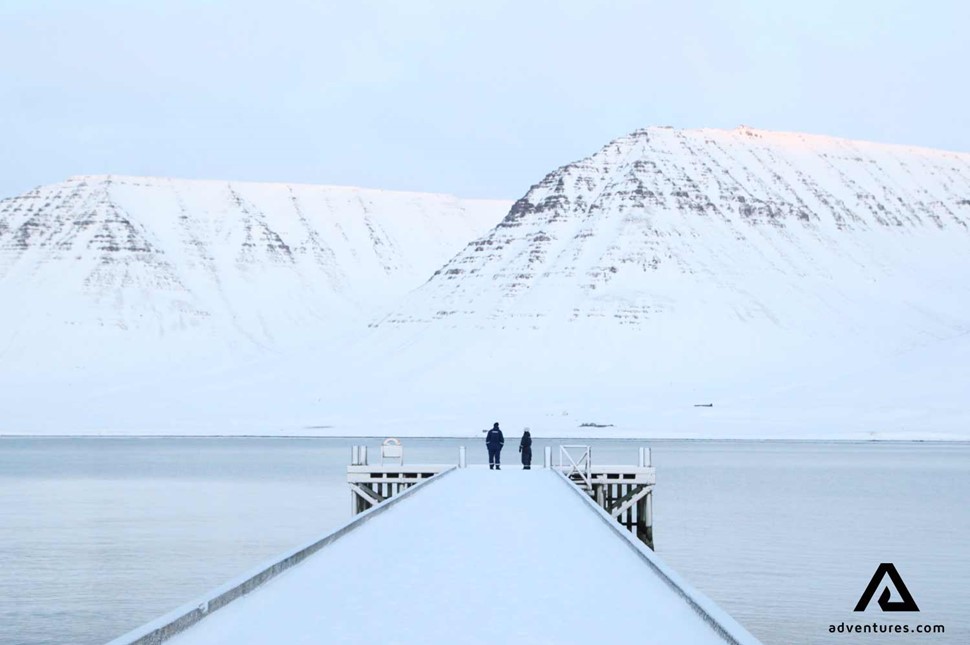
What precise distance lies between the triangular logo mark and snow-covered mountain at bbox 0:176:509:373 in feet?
443

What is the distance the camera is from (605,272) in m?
140

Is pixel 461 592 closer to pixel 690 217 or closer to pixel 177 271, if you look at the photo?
pixel 690 217

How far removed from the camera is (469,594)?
15344 mm

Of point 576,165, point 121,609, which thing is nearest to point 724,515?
point 121,609

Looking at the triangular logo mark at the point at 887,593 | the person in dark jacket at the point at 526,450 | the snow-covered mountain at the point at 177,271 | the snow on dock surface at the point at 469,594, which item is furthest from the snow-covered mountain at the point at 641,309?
the snow on dock surface at the point at 469,594

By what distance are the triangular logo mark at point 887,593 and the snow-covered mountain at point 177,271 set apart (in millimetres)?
135055

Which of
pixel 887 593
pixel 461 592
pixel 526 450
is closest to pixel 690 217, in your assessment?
pixel 526 450

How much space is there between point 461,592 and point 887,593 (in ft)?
35.1

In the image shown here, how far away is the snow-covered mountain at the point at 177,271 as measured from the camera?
6304 inches

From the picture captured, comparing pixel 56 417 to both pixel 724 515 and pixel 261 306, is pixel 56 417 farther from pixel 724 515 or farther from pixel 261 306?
pixel 724 515

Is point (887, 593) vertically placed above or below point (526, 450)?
below

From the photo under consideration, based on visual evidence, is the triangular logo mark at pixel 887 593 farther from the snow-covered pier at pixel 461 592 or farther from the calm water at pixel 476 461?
the snow-covered pier at pixel 461 592

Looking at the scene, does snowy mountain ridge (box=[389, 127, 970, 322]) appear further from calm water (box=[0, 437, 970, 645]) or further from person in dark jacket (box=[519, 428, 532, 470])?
person in dark jacket (box=[519, 428, 532, 470])

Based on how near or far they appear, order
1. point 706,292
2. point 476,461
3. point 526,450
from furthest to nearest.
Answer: point 706,292
point 476,461
point 526,450
